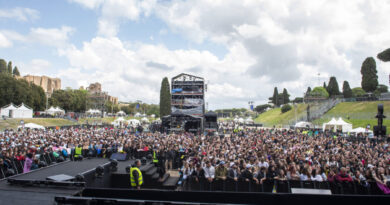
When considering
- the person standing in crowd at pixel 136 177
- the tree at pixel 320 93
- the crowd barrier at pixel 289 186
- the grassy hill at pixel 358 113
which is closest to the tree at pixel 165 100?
the grassy hill at pixel 358 113

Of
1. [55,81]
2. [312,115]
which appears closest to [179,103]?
[312,115]

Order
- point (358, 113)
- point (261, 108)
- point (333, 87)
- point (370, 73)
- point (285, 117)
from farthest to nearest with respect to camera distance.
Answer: point (261, 108) < point (333, 87) < point (285, 117) < point (370, 73) < point (358, 113)

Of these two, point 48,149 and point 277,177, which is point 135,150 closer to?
point 48,149

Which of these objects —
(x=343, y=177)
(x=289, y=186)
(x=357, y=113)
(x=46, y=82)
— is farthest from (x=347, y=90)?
(x=46, y=82)

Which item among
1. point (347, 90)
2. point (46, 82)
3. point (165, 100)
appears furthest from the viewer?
point (46, 82)

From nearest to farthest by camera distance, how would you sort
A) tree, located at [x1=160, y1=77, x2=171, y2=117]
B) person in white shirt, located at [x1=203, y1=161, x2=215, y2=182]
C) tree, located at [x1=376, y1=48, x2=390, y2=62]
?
person in white shirt, located at [x1=203, y1=161, x2=215, y2=182]
tree, located at [x1=376, y1=48, x2=390, y2=62]
tree, located at [x1=160, y1=77, x2=171, y2=117]

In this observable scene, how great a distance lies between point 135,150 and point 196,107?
78.9 ft

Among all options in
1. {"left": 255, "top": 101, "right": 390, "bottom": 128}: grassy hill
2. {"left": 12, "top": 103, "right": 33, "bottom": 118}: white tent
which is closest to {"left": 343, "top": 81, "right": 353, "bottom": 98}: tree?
{"left": 255, "top": 101, "right": 390, "bottom": 128}: grassy hill

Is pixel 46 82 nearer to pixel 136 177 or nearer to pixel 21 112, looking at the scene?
pixel 21 112

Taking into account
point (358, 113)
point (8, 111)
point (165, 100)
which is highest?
point (165, 100)

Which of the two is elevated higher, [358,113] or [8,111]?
[8,111]

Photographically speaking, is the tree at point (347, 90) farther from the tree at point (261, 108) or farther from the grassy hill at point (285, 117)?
the tree at point (261, 108)

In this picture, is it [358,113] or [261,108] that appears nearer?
[358,113]

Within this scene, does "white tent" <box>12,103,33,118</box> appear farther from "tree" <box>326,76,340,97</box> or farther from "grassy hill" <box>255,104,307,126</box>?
"tree" <box>326,76,340,97</box>
